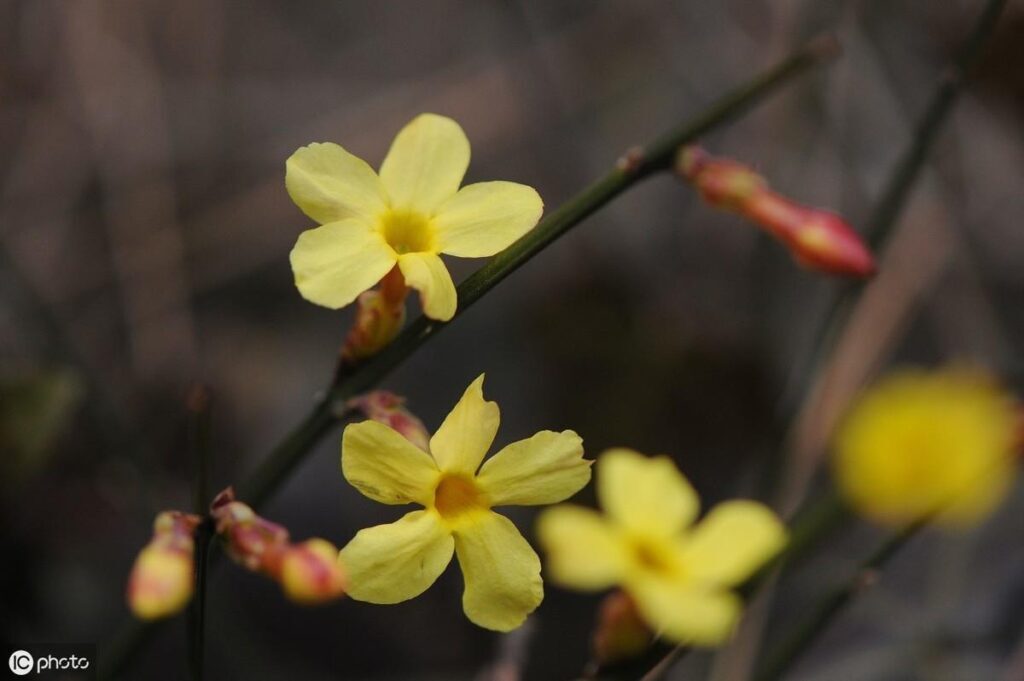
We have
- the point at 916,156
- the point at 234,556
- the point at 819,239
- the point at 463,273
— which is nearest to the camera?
the point at 234,556

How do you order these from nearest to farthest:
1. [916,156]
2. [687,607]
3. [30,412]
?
1. [687,607]
2. [916,156]
3. [30,412]

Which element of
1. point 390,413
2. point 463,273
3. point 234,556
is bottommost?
point 234,556

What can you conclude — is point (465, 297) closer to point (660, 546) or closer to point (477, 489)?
point (477, 489)

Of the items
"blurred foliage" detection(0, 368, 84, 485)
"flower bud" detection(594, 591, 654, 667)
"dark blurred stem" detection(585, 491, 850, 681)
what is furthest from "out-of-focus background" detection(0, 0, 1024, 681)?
"flower bud" detection(594, 591, 654, 667)

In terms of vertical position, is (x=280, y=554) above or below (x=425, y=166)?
below

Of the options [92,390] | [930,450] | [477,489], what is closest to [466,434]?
[477,489]

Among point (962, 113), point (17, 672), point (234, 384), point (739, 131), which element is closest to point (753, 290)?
point (739, 131)

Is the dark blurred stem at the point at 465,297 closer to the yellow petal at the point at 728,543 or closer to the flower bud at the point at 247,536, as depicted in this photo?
the flower bud at the point at 247,536
